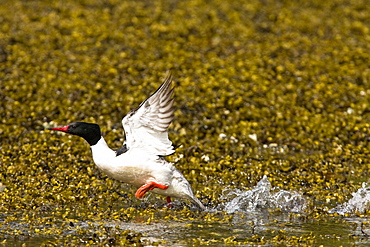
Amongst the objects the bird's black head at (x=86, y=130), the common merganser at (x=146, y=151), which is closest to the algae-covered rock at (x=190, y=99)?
the common merganser at (x=146, y=151)

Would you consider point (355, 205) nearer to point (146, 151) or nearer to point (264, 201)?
point (264, 201)

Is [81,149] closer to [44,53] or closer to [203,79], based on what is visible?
[203,79]

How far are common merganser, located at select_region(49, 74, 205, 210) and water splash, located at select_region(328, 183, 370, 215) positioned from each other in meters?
2.18

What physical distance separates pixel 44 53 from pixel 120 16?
402 cm

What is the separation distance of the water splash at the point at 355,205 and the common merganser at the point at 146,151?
2.18m

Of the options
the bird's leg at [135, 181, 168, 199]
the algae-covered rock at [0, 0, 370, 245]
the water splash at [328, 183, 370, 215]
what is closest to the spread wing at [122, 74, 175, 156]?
the bird's leg at [135, 181, 168, 199]

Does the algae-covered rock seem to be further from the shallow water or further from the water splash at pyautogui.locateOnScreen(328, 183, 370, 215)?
the water splash at pyautogui.locateOnScreen(328, 183, 370, 215)

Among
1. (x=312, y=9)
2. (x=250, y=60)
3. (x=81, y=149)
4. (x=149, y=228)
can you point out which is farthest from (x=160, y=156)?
(x=312, y=9)

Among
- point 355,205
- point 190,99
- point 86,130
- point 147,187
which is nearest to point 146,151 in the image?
point 147,187

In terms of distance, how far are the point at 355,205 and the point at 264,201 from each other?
4.71 feet

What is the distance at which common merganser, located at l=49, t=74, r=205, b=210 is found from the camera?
9.10m

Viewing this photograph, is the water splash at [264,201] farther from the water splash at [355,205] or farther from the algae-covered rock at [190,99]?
the water splash at [355,205]

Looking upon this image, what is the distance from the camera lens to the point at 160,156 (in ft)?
32.0

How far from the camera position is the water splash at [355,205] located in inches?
377
